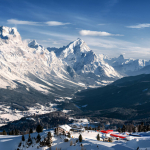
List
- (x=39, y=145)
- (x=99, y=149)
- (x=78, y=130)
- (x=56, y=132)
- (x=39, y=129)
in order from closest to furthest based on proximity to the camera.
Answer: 1. (x=99, y=149)
2. (x=39, y=145)
3. (x=56, y=132)
4. (x=39, y=129)
5. (x=78, y=130)

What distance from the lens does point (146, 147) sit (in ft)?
405

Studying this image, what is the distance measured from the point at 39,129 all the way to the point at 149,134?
8555 centimetres

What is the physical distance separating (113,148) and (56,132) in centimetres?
4092

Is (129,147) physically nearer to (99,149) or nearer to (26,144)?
(99,149)

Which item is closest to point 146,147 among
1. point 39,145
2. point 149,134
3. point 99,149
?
point 99,149

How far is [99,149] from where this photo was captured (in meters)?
119

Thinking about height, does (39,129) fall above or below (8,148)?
above

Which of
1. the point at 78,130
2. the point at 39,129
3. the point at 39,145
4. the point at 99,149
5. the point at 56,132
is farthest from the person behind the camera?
the point at 78,130

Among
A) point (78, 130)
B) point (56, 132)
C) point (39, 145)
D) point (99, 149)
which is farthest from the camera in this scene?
point (78, 130)

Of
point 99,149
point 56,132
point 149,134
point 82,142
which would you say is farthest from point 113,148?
point 149,134

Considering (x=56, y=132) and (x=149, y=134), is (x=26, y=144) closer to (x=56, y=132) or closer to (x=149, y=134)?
(x=56, y=132)

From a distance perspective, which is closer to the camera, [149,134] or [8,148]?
[8,148]

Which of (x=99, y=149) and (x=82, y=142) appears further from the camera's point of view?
(x=82, y=142)

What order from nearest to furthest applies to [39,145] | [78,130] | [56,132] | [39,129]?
[39,145] < [56,132] < [39,129] < [78,130]
